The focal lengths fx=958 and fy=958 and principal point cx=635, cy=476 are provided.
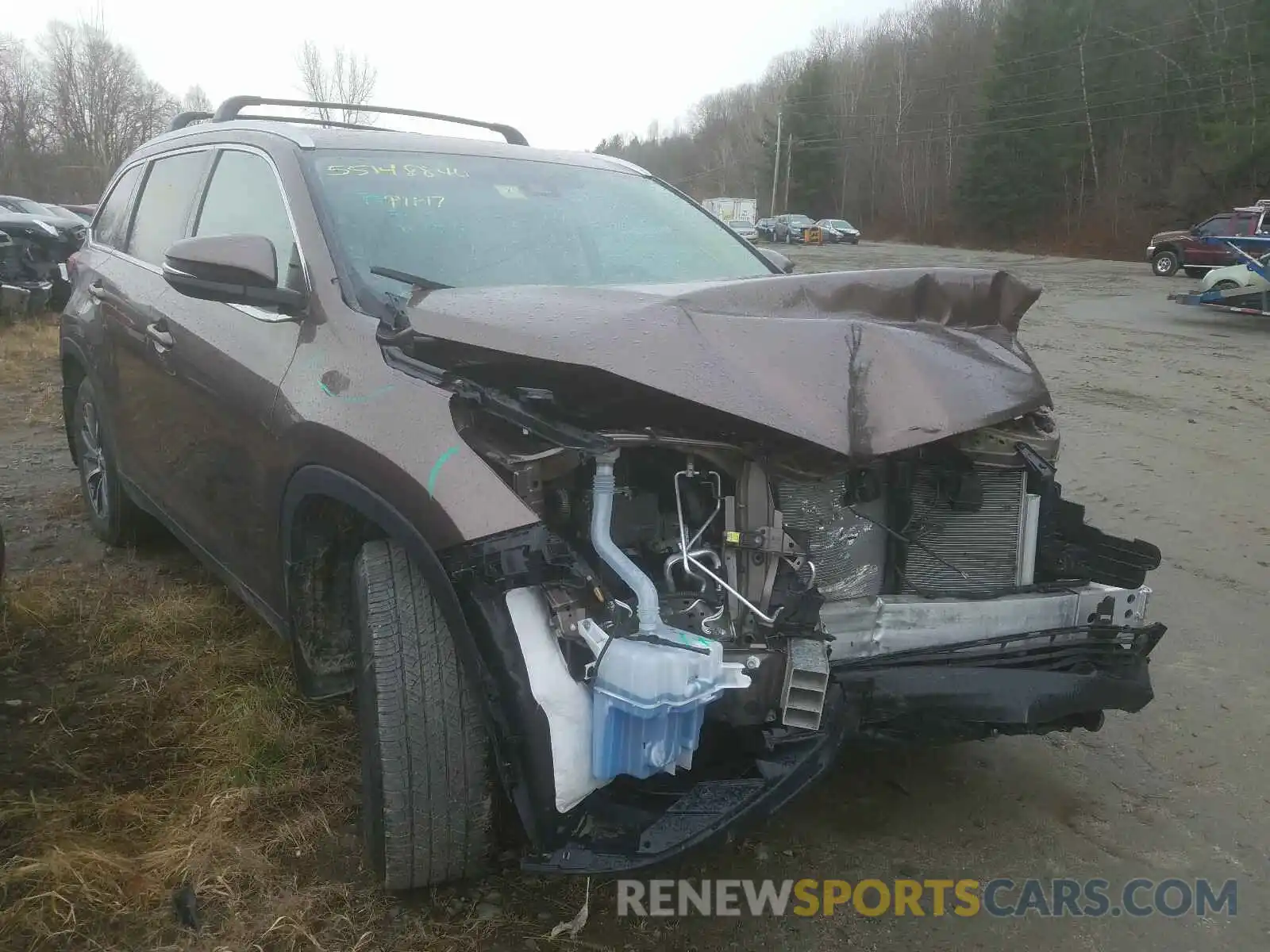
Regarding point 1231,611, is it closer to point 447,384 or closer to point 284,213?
point 447,384

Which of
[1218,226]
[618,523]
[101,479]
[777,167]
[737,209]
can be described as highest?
[777,167]

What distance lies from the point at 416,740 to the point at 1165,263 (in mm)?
27805

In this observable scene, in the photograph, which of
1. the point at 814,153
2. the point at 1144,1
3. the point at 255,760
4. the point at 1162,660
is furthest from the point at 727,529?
the point at 814,153

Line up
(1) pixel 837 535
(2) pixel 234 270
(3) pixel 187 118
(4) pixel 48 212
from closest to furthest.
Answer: (1) pixel 837 535 → (2) pixel 234 270 → (3) pixel 187 118 → (4) pixel 48 212

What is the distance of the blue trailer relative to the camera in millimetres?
13711

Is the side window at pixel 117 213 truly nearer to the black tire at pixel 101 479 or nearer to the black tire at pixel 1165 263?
the black tire at pixel 101 479

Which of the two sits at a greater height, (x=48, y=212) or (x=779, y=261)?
(x=48, y=212)

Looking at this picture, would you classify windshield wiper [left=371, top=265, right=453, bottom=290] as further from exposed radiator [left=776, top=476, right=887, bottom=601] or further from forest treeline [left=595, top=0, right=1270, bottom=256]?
forest treeline [left=595, top=0, right=1270, bottom=256]

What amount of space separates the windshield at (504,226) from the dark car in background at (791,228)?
45.2 meters

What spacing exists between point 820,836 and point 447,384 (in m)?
1.51

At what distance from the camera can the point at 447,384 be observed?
2.05m

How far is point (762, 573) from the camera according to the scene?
81.4 inches

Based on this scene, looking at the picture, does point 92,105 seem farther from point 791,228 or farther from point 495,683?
→ point 495,683

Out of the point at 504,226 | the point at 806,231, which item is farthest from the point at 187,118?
the point at 806,231
